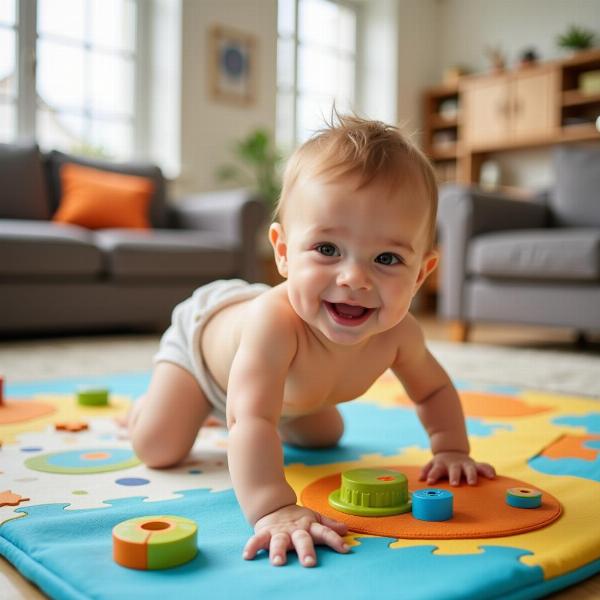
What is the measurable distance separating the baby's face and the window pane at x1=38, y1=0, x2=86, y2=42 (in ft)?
13.5

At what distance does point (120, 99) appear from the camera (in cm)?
473

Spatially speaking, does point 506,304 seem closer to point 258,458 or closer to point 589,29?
point 258,458

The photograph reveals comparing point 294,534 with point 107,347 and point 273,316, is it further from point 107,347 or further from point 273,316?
point 107,347

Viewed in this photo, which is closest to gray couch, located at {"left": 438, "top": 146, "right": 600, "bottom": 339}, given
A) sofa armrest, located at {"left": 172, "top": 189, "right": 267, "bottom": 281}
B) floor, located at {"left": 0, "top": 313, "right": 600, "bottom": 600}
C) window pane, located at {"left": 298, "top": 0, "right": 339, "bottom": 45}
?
floor, located at {"left": 0, "top": 313, "right": 600, "bottom": 600}

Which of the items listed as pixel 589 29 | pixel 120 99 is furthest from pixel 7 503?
pixel 589 29

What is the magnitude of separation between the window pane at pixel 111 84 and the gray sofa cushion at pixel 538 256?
278 cm

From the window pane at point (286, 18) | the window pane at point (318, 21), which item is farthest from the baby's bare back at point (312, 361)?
the window pane at point (318, 21)

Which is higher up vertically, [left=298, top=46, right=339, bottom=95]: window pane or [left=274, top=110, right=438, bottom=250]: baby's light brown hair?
[left=298, top=46, right=339, bottom=95]: window pane

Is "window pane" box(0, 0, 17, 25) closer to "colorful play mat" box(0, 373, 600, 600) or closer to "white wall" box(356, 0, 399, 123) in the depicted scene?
"white wall" box(356, 0, 399, 123)

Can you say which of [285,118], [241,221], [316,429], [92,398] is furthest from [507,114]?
[316,429]

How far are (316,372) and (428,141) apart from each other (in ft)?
17.9

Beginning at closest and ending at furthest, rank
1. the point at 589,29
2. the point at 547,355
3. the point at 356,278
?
the point at 356,278 → the point at 547,355 → the point at 589,29

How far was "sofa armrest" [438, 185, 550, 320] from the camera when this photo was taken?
3076 mm

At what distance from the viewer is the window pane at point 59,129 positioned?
14.3ft
